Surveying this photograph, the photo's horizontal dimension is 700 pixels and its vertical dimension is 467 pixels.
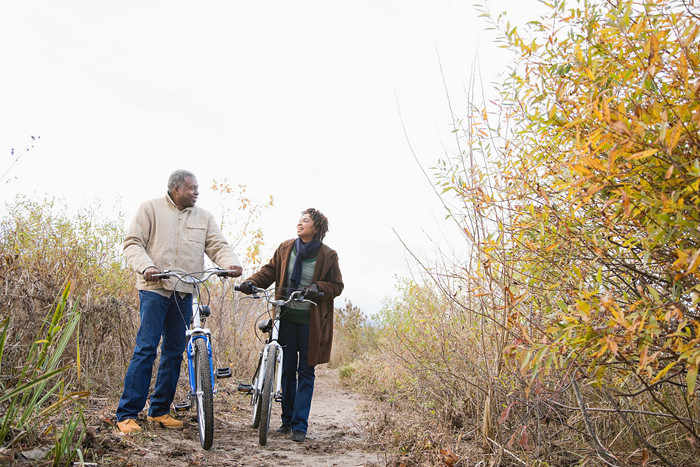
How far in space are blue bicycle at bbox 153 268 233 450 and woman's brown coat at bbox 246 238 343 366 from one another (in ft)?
2.56

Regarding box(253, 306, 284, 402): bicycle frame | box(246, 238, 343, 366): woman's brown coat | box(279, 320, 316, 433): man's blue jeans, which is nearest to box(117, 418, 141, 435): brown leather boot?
box(253, 306, 284, 402): bicycle frame

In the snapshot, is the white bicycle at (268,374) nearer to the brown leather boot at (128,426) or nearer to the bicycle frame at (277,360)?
the bicycle frame at (277,360)

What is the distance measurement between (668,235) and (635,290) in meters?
0.66

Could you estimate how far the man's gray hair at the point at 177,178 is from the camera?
4.38 m

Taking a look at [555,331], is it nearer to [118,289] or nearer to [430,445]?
[430,445]

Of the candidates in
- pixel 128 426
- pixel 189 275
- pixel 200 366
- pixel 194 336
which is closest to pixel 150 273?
pixel 189 275

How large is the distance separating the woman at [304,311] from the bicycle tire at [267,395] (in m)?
0.37

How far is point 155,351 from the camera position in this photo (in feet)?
13.3

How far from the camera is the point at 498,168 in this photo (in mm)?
2795

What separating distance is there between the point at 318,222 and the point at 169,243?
1392mm

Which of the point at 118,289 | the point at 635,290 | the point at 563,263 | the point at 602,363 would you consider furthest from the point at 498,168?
the point at 118,289

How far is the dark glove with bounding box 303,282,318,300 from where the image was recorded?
4.57 metres

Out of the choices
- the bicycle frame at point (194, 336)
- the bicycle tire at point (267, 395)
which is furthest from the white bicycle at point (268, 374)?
the bicycle frame at point (194, 336)

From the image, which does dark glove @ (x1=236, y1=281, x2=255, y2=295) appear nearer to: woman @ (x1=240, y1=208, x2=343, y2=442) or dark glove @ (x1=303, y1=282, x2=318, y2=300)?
woman @ (x1=240, y1=208, x2=343, y2=442)
